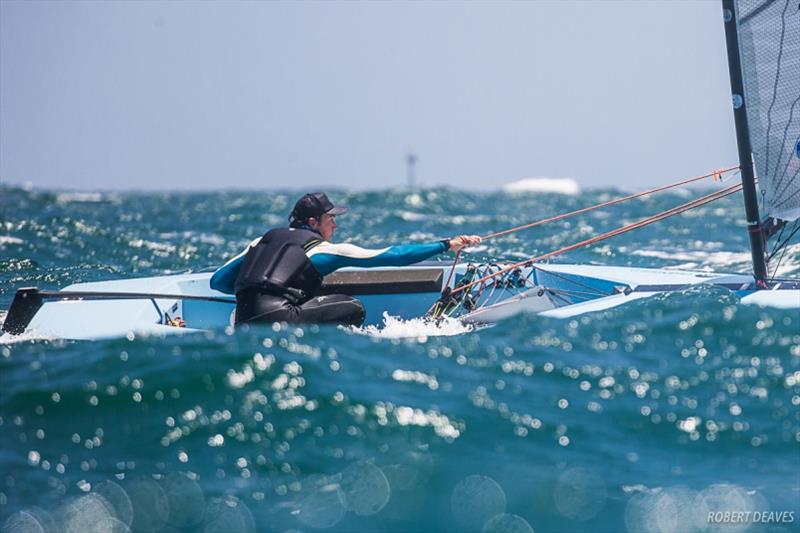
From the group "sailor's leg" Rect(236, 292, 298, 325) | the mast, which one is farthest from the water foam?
the mast

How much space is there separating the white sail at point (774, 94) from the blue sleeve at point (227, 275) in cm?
307

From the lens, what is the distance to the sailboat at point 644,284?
5.52 m

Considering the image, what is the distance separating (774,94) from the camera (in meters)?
5.83

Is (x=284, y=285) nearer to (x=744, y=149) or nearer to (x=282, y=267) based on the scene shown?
(x=282, y=267)

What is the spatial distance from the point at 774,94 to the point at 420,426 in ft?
10.6

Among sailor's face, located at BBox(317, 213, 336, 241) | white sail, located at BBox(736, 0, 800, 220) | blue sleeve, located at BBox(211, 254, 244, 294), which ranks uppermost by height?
white sail, located at BBox(736, 0, 800, 220)

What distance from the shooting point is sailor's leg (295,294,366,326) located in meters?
5.34

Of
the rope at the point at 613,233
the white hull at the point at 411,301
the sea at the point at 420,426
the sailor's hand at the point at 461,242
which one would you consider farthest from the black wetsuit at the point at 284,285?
the rope at the point at 613,233

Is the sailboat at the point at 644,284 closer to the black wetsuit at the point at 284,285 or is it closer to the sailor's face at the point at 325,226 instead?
the black wetsuit at the point at 284,285

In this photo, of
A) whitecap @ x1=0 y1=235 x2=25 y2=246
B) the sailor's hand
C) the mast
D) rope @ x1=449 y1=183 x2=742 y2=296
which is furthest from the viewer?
whitecap @ x1=0 y1=235 x2=25 y2=246

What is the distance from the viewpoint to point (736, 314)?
5.22m

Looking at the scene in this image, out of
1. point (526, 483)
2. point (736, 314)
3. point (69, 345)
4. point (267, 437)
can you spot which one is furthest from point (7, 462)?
point (736, 314)

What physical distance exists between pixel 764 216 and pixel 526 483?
3.19m

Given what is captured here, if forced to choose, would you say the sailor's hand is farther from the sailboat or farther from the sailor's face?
the sailor's face
